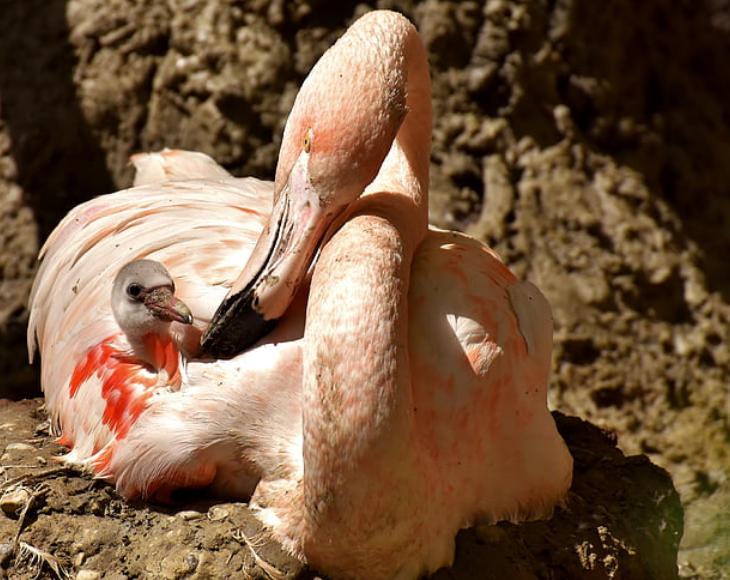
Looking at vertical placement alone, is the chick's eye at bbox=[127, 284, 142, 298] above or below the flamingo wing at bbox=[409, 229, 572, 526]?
above

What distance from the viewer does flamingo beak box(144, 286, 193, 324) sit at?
267 cm

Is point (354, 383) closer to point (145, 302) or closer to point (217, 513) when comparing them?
point (217, 513)

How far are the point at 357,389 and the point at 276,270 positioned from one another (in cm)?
44

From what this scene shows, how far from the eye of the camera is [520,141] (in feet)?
15.6

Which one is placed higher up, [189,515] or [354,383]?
[354,383]

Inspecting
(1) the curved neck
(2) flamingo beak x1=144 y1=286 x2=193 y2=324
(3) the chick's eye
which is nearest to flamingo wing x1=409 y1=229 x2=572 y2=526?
(1) the curved neck

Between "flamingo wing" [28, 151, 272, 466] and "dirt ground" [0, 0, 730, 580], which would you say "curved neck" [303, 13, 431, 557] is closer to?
"flamingo wing" [28, 151, 272, 466]

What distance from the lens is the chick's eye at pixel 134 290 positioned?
2739mm

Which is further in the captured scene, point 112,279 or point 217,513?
point 112,279

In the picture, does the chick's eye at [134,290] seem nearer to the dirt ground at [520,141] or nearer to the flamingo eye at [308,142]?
the flamingo eye at [308,142]

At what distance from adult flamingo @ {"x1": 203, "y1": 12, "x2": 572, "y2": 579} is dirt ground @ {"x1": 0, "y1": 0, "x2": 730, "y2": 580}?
1.71m

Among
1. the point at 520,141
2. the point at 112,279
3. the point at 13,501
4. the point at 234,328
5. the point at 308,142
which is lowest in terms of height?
the point at 13,501

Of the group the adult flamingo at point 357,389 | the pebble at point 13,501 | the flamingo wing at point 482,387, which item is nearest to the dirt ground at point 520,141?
the flamingo wing at point 482,387

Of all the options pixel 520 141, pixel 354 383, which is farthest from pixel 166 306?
pixel 520 141
